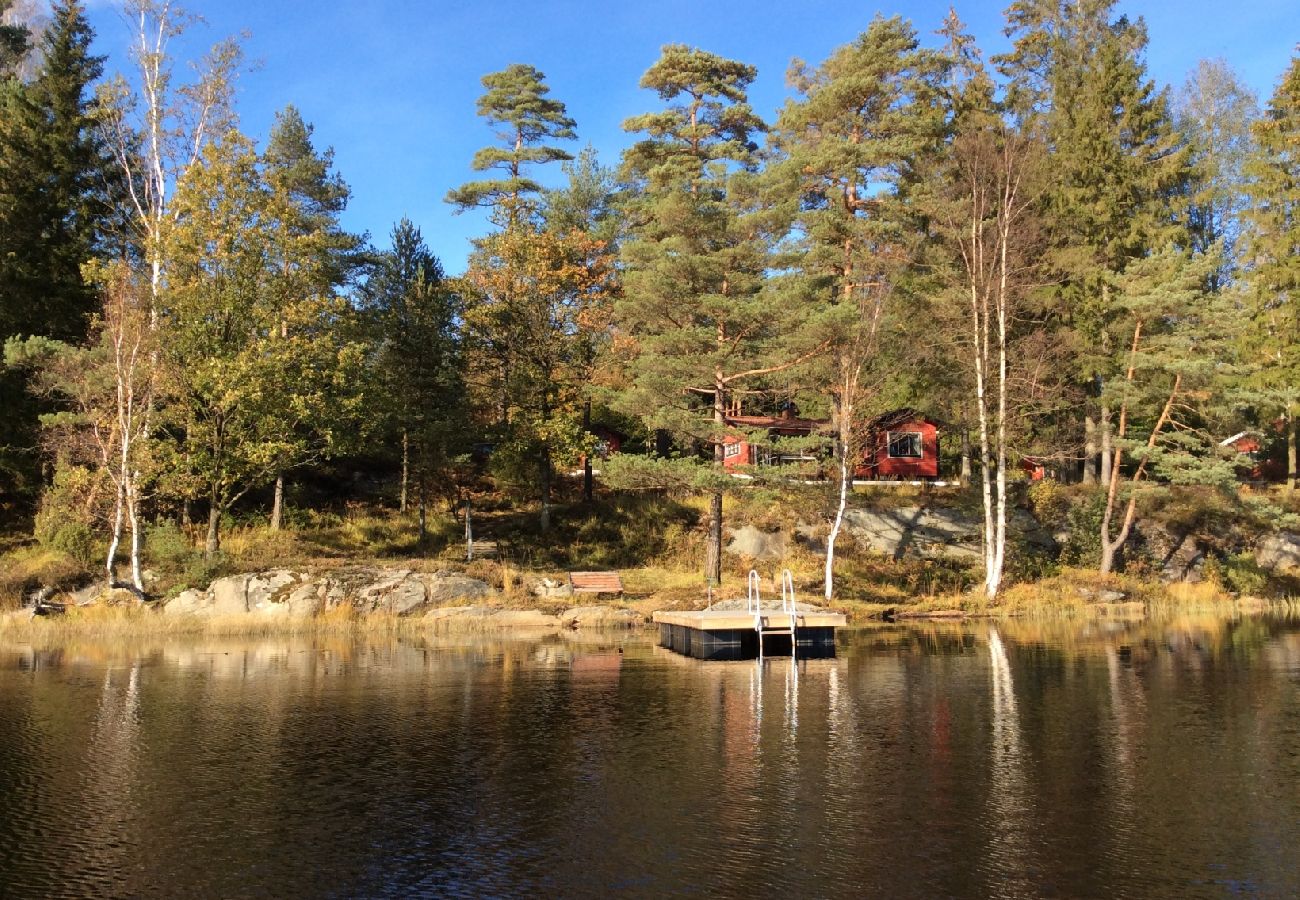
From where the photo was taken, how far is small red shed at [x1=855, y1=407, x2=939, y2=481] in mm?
46125

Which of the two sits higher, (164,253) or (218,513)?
(164,253)

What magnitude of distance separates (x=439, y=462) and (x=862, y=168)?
2139 centimetres

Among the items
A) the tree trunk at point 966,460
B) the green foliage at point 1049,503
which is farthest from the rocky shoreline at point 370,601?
the tree trunk at point 966,460

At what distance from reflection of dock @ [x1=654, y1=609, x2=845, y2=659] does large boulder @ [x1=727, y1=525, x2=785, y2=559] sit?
510 inches

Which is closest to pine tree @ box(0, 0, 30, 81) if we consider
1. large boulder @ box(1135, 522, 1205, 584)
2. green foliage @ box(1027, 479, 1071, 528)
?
green foliage @ box(1027, 479, 1071, 528)

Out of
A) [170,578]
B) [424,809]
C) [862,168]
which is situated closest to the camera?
[424,809]

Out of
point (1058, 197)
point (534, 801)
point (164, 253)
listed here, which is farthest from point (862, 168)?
point (534, 801)

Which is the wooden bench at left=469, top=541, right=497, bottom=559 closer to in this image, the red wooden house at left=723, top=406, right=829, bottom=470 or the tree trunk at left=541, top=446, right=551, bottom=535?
the tree trunk at left=541, top=446, right=551, bottom=535

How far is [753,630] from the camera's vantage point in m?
23.8

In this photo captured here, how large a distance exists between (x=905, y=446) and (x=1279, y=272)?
1641 cm

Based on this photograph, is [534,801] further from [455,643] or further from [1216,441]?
[1216,441]

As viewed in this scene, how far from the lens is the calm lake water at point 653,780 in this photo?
27.8 feet

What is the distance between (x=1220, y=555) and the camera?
1515 inches

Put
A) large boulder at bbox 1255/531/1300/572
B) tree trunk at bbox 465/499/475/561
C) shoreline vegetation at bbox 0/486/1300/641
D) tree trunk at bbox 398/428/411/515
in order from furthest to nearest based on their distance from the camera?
large boulder at bbox 1255/531/1300/572 → tree trunk at bbox 398/428/411/515 → tree trunk at bbox 465/499/475/561 → shoreline vegetation at bbox 0/486/1300/641
